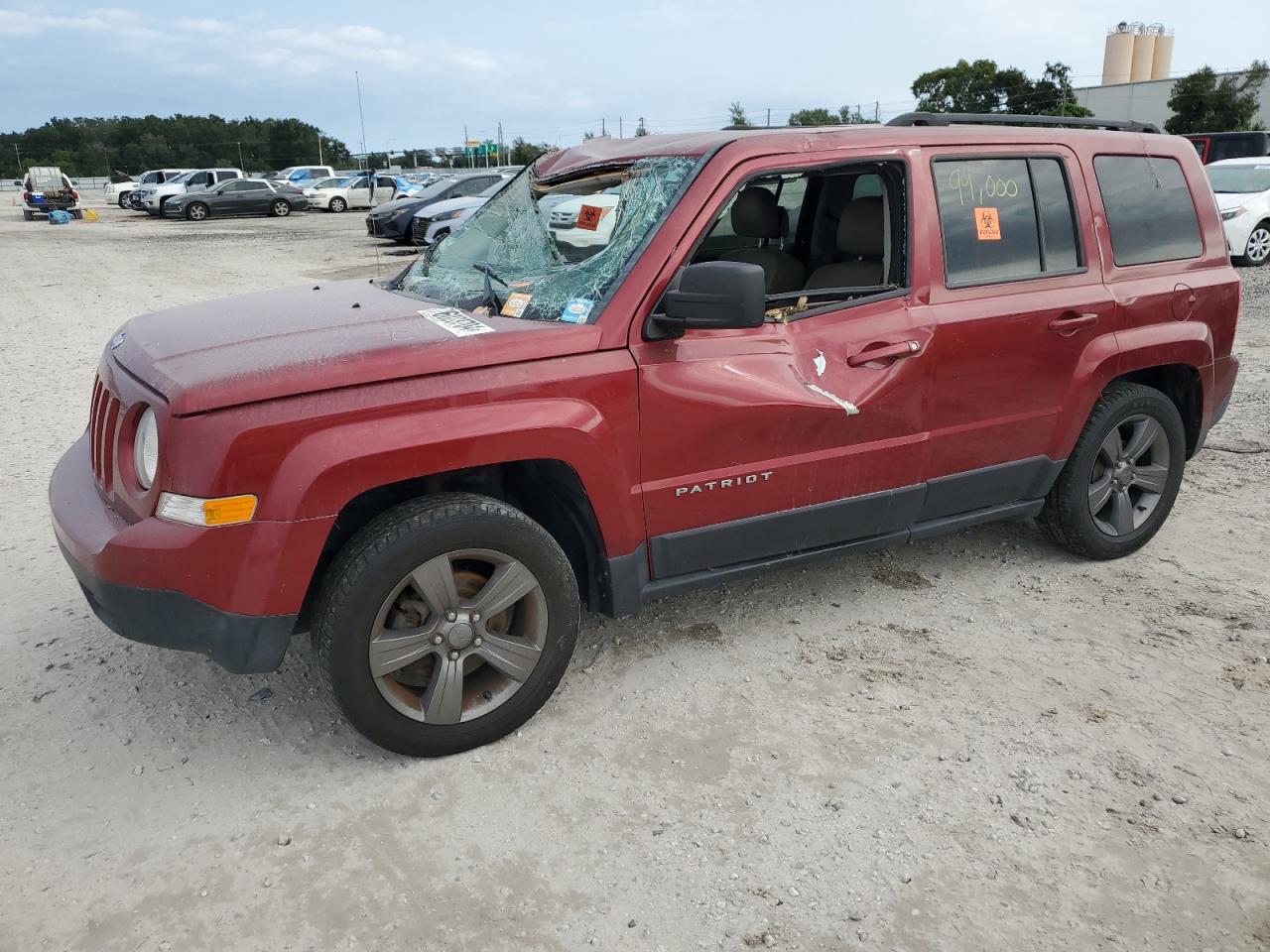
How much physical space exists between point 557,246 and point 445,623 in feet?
4.74

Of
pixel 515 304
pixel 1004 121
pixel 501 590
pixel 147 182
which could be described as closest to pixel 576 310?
pixel 515 304

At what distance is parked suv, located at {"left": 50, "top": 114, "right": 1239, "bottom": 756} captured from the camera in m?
2.75

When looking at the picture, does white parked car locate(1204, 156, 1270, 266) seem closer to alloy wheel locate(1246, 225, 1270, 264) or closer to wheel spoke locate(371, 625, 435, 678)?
alloy wheel locate(1246, 225, 1270, 264)

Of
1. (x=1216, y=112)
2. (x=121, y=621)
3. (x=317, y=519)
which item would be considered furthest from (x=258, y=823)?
(x=1216, y=112)

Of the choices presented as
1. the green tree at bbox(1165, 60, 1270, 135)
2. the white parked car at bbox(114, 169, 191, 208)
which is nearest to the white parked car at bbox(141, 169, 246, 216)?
the white parked car at bbox(114, 169, 191, 208)

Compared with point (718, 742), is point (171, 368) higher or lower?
higher

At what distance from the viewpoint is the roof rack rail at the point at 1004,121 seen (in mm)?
3916

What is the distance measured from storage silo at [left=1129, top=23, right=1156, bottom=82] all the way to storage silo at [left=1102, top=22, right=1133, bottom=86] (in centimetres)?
45

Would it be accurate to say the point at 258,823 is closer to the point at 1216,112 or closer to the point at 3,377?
the point at 3,377

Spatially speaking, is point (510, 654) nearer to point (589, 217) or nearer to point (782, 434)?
point (782, 434)

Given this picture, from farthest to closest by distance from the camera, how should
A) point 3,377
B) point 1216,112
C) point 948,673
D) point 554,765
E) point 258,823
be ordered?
point 1216,112 → point 3,377 → point 948,673 → point 554,765 → point 258,823

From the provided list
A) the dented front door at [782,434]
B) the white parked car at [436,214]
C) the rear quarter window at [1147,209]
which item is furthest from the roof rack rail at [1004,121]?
the white parked car at [436,214]

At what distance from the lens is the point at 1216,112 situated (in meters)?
44.0

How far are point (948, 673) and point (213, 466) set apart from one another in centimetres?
257
